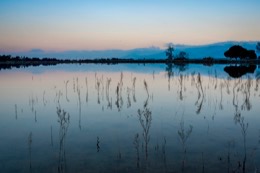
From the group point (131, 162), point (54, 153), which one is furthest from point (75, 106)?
point (131, 162)

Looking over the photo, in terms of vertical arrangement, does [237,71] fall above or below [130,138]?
above

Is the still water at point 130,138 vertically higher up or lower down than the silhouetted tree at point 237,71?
lower down

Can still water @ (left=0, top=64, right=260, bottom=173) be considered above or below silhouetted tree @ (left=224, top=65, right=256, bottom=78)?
below

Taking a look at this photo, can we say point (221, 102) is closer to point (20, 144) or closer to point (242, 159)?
point (242, 159)

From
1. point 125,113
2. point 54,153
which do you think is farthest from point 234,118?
point 54,153

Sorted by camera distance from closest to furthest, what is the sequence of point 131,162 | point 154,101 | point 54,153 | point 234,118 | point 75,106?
point 131,162 → point 54,153 → point 234,118 → point 75,106 → point 154,101

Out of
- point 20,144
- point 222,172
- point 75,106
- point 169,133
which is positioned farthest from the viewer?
point 75,106

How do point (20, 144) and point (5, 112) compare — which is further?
point (5, 112)

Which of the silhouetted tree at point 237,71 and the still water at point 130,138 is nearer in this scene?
the still water at point 130,138

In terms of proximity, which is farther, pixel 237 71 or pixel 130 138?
pixel 237 71

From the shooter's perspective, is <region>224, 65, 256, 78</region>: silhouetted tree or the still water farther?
<region>224, 65, 256, 78</region>: silhouetted tree

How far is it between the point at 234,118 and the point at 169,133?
3592 millimetres

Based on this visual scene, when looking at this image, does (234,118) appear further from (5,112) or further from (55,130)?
(5,112)

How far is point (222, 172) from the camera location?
632 cm
